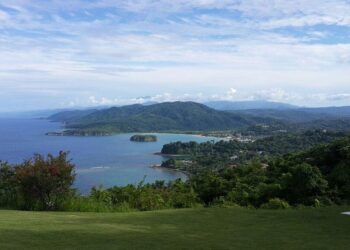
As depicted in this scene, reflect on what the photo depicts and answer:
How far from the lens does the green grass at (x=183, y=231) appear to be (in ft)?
15.6

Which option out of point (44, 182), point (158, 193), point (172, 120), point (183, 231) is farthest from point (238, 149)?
point (183, 231)

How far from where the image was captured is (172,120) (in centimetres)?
16338

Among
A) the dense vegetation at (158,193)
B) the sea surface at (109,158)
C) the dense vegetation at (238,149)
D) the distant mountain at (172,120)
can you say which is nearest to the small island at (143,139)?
the sea surface at (109,158)

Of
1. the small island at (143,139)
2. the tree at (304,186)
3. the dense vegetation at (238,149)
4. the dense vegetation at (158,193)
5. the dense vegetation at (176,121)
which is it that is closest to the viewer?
the dense vegetation at (158,193)

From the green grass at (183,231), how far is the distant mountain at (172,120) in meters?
138

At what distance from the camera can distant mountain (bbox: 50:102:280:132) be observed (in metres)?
153

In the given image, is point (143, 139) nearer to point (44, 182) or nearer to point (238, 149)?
point (238, 149)

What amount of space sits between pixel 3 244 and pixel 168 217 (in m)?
2.82

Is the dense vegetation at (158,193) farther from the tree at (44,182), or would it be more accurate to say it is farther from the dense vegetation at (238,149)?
the dense vegetation at (238,149)

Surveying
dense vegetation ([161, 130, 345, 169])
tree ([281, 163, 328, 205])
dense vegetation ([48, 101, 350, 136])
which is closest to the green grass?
tree ([281, 163, 328, 205])

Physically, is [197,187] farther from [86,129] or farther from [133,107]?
[133,107]

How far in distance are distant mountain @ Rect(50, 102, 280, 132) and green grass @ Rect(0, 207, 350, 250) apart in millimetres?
137953

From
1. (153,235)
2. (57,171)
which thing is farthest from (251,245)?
(57,171)

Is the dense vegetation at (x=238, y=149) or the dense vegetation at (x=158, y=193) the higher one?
the dense vegetation at (x=158, y=193)
